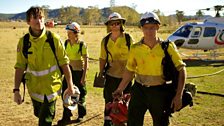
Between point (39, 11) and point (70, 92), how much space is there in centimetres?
108

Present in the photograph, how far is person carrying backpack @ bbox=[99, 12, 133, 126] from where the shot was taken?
5.31 meters

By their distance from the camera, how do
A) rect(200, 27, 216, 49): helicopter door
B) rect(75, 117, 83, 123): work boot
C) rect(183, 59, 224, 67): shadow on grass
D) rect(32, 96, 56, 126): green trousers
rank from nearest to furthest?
rect(32, 96, 56, 126): green trousers
rect(75, 117, 83, 123): work boot
rect(183, 59, 224, 67): shadow on grass
rect(200, 27, 216, 49): helicopter door

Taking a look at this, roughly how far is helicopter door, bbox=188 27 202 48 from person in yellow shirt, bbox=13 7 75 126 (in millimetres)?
15002

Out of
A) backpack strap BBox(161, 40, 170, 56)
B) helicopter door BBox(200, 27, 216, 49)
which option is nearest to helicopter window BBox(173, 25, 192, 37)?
helicopter door BBox(200, 27, 216, 49)

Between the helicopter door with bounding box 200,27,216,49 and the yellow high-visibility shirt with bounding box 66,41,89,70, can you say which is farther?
the helicopter door with bounding box 200,27,216,49

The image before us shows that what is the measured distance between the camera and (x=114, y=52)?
17.7 feet

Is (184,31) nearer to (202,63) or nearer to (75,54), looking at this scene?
(202,63)

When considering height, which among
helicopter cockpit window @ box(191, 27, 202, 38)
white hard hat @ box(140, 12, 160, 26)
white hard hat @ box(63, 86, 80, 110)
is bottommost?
white hard hat @ box(63, 86, 80, 110)

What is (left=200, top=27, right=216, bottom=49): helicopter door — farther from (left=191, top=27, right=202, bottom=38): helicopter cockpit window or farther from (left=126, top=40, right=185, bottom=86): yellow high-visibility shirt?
(left=126, top=40, right=185, bottom=86): yellow high-visibility shirt

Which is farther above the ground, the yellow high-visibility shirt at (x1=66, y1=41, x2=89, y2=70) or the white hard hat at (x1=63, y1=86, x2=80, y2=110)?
the yellow high-visibility shirt at (x1=66, y1=41, x2=89, y2=70)

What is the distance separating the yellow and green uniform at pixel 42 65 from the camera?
3928 mm

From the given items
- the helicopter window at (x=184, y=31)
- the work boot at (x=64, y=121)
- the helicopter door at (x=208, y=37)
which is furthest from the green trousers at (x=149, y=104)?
the helicopter door at (x=208, y=37)

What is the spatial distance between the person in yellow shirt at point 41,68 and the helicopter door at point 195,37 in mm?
15002

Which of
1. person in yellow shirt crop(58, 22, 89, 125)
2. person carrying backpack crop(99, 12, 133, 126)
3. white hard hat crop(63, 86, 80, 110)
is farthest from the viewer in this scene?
person in yellow shirt crop(58, 22, 89, 125)
